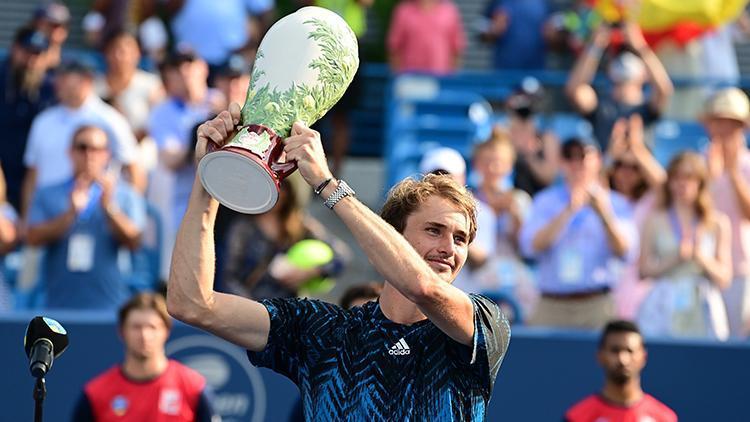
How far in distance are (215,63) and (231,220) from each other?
3306mm

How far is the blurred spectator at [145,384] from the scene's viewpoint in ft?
24.7

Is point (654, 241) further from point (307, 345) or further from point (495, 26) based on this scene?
point (307, 345)

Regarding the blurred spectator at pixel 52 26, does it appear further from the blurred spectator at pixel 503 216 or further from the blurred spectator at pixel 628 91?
the blurred spectator at pixel 628 91

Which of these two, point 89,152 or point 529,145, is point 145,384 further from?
point 529,145

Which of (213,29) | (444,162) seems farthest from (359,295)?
(213,29)

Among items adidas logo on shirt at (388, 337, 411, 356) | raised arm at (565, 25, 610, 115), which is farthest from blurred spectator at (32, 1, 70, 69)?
adidas logo on shirt at (388, 337, 411, 356)

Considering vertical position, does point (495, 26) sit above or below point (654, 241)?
above

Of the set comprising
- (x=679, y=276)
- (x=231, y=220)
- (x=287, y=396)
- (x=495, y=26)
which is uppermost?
(x=495, y=26)

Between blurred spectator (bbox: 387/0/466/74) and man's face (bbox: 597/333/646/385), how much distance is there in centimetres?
554

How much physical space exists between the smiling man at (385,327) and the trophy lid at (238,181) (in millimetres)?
103

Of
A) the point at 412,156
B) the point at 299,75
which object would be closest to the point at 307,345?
the point at 299,75

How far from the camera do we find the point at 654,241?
A: 934 cm

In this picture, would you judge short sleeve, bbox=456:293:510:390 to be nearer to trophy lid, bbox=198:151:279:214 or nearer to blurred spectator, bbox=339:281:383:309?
trophy lid, bbox=198:151:279:214

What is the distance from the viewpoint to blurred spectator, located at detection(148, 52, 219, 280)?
979 centimetres
